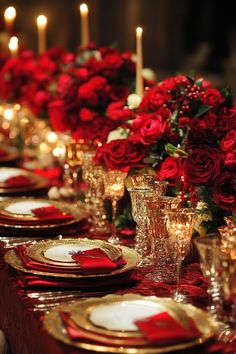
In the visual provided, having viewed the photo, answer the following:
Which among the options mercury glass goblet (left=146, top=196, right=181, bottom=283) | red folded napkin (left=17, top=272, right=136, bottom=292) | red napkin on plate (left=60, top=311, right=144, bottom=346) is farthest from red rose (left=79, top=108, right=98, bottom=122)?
red napkin on plate (left=60, top=311, right=144, bottom=346)

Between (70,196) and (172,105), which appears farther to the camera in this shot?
(70,196)

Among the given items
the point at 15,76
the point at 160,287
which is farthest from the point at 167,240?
the point at 15,76

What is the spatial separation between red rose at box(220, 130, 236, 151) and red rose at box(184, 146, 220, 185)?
0.03 m

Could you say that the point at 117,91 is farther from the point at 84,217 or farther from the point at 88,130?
the point at 84,217

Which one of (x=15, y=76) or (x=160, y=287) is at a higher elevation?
(x=15, y=76)

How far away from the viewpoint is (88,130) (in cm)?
369

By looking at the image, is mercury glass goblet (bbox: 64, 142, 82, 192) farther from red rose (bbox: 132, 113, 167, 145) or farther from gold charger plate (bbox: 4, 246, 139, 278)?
gold charger plate (bbox: 4, 246, 139, 278)

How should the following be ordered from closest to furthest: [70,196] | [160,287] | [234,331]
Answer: [234,331] → [160,287] → [70,196]

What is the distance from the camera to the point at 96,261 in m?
2.29

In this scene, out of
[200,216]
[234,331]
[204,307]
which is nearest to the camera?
[234,331]

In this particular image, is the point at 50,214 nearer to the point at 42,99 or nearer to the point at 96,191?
the point at 96,191

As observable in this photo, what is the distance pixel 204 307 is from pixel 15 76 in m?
3.30

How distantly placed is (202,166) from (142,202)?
22 cm

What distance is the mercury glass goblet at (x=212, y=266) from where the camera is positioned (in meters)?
1.86
